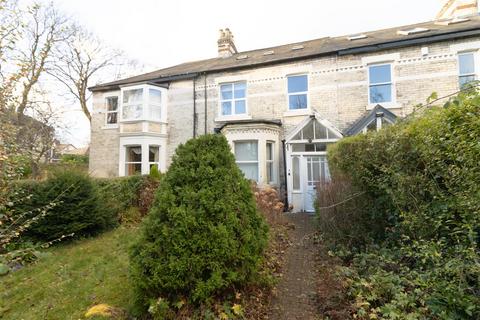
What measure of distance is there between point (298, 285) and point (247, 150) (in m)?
7.52

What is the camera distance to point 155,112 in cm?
1350

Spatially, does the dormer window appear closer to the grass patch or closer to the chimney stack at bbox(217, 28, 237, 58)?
the chimney stack at bbox(217, 28, 237, 58)

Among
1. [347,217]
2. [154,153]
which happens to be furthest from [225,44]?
[347,217]

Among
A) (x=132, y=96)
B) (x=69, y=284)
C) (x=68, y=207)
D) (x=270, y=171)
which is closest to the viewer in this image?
(x=69, y=284)

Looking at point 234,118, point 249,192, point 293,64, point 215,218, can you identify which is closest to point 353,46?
point 293,64

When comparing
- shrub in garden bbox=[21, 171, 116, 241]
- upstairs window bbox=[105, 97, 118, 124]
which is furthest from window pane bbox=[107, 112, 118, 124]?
shrub in garden bbox=[21, 171, 116, 241]

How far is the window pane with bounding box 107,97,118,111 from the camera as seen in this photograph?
14.7 meters

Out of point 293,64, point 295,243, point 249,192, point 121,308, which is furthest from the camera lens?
point 293,64

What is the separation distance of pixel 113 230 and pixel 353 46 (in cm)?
1132

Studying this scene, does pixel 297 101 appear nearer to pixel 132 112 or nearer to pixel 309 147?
pixel 309 147

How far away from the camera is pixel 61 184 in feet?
22.4

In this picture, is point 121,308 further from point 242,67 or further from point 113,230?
point 242,67

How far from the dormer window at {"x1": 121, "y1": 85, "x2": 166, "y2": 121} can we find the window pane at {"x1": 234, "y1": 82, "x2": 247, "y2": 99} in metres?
4.05

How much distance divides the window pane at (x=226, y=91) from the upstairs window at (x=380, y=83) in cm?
630
